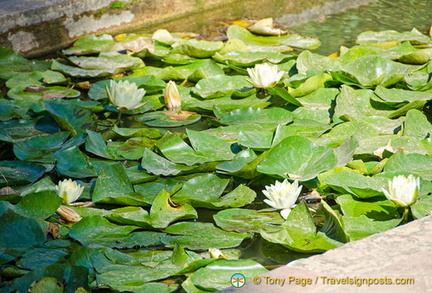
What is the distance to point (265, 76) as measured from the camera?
6.97 ft

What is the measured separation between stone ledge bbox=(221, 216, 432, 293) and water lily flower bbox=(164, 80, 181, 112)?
1158 millimetres

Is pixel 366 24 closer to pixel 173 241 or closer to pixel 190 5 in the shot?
pixel 190 5

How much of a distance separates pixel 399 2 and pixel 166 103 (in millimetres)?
2023

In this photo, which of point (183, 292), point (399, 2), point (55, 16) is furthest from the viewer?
point (399, 2)

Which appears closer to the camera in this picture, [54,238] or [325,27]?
[54,238]

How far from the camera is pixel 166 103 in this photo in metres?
2.19

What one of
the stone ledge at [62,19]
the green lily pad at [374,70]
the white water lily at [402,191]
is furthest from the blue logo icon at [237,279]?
the stone ledge at [62,19]

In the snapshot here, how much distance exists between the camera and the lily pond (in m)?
1.33

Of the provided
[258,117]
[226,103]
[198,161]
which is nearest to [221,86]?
[226,103]

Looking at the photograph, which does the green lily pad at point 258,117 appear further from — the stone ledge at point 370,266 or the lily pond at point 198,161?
the stone ledge at point 370,266

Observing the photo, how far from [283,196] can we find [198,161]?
0.36 m

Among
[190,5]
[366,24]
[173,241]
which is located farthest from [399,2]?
[173,241]

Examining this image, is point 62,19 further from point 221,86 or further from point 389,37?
point 389,37

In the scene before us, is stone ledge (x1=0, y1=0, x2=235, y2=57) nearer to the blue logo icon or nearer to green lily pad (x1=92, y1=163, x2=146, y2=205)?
green lily pad (x1=92, y1=163, x2=146, y2=205)
